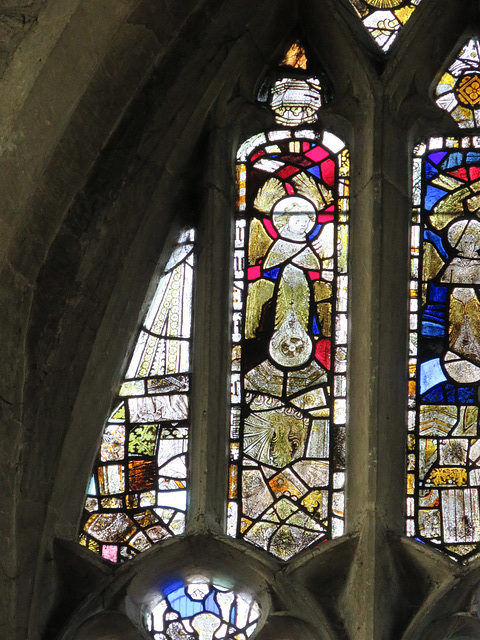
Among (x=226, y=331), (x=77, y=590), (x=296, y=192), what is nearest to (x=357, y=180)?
(x=296, y=192)

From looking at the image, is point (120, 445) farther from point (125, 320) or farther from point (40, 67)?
point (40, 67)

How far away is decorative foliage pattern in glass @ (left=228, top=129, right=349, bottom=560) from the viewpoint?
9.84 m

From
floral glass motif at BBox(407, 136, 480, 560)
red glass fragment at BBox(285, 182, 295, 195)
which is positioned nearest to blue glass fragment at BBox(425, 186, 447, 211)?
floral glass motif at BBox(407, 136, 480, 560)

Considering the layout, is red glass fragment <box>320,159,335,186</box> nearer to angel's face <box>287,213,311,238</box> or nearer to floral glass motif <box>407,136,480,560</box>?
angel's face <box>287,213,311,238</box>

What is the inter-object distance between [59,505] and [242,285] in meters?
1.38

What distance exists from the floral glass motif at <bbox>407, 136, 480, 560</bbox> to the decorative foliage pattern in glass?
338 millimetres

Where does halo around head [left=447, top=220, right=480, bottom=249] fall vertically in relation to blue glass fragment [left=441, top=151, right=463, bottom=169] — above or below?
below

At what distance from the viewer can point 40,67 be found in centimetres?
940

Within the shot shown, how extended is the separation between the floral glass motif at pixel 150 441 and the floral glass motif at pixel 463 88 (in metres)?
1.46

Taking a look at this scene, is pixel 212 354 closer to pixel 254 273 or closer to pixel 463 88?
pixel 254 273

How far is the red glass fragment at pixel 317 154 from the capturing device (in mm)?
10633

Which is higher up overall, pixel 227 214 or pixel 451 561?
pixel 227 214

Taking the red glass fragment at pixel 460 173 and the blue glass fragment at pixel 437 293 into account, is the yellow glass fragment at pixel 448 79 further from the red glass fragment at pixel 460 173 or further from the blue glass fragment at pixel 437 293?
the blue glass fragment at pixel 437 293

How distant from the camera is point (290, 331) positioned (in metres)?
10.2
